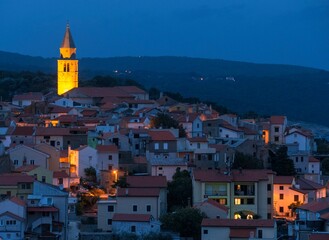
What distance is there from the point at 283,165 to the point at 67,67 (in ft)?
109

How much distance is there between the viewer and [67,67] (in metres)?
70.7

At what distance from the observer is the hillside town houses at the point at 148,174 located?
30.5m

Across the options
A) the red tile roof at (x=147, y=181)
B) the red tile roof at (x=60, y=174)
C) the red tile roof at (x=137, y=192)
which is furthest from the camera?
the red tile roof at (x=60, y=174)

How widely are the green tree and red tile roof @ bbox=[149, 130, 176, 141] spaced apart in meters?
2.60

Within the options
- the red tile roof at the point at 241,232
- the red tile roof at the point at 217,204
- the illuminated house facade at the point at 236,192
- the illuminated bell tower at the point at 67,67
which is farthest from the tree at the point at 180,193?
the illuminated bell tower at the point at 67,67

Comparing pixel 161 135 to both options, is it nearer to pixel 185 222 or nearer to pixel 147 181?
pixel 147 181

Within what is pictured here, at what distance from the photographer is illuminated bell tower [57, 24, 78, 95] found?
69875mm

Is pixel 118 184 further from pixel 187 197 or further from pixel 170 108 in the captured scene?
pixel 170 108

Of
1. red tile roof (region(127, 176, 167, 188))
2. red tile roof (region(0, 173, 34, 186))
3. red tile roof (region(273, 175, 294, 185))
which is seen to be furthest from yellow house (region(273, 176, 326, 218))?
red tile roof (region(0, 173, 34, 186))

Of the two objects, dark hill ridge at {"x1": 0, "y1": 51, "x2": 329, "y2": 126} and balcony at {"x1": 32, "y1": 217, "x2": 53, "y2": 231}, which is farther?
dark hill ridge at {"x1": 0, "y1": 51, "x2": 329, "y2": 126}

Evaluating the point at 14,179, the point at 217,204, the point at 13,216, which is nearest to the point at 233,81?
the point at 217,204

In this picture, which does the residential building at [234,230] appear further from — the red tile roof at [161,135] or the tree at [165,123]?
the tree at [165,123]

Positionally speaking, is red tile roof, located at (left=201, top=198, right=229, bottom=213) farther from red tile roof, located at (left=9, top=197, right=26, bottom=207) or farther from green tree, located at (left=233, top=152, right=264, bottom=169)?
green tree, located at (left=233, top=152, right=264, bottom=169)

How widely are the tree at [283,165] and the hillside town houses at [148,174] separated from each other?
1.18 feet
